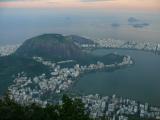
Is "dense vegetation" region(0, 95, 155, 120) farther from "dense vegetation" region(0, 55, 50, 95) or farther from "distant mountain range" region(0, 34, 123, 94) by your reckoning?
"distant mountain range" region(0, 34, 123, 94)

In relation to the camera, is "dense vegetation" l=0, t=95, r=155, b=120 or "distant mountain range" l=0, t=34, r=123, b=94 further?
"distant mountain range" l=0, t=34, r=123, b=94

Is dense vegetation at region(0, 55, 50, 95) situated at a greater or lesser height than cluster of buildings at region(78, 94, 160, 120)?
greater

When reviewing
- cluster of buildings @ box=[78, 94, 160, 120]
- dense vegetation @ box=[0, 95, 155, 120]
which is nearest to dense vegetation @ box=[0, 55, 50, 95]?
cluster of buildings @ box=[78, 94, 160, 120]

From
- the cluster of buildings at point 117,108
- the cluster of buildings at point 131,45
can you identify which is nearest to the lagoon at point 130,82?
the cluster of buildings at point 117,108

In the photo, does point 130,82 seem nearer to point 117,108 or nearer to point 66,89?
point 66,89

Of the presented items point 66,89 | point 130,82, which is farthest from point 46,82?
point 130,82

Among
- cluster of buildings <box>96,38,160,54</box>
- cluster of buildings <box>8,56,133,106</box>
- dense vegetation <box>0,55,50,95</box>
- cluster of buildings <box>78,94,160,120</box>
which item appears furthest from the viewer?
cluster of buildings <box>96,38,160,54</box>

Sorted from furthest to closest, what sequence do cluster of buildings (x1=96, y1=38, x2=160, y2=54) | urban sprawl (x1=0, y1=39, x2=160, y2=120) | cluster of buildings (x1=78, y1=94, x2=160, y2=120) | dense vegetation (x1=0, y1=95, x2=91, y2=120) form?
cluster of buildings (x1=96, y1=38, x2=160, y2=54) → urban sprawl (x1=0, y1=39, x2=160, y2=120) → cluster of buildings (x1=78, y1=94, x2=160, y2=120) → dense vegetation (x1=0, y1=95, x2=91, y2=120)

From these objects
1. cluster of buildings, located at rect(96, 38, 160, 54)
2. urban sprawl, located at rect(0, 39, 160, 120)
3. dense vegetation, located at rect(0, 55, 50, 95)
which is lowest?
cluster of buildings, located at rect(96, 38, 160, 54)
